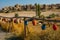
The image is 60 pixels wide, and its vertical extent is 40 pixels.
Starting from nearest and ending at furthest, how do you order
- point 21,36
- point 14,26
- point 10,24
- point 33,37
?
1. point 33,37
2. point 21,36
3. point 14,26
4. point 10,24

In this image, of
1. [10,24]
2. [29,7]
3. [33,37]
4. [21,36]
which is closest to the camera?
[33,37]

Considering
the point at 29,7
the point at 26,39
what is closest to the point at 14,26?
the point at 26,39

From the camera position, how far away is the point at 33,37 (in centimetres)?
1057

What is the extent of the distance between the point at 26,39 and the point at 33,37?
0.39 metres

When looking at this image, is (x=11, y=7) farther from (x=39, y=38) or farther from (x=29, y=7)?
(x=39, y=38)

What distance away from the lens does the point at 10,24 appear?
16312 millimetres

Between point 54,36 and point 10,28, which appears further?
point 10,28

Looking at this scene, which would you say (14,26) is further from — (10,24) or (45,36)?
(45,36)

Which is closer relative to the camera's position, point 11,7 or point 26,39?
point 26,39

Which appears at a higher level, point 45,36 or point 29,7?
point 45,36

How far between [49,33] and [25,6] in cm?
8838

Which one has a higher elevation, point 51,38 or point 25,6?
point 51,38

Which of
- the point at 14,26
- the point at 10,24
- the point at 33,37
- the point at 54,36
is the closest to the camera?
the point at 54,36

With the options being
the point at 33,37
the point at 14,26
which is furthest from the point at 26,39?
the point at 14,26
